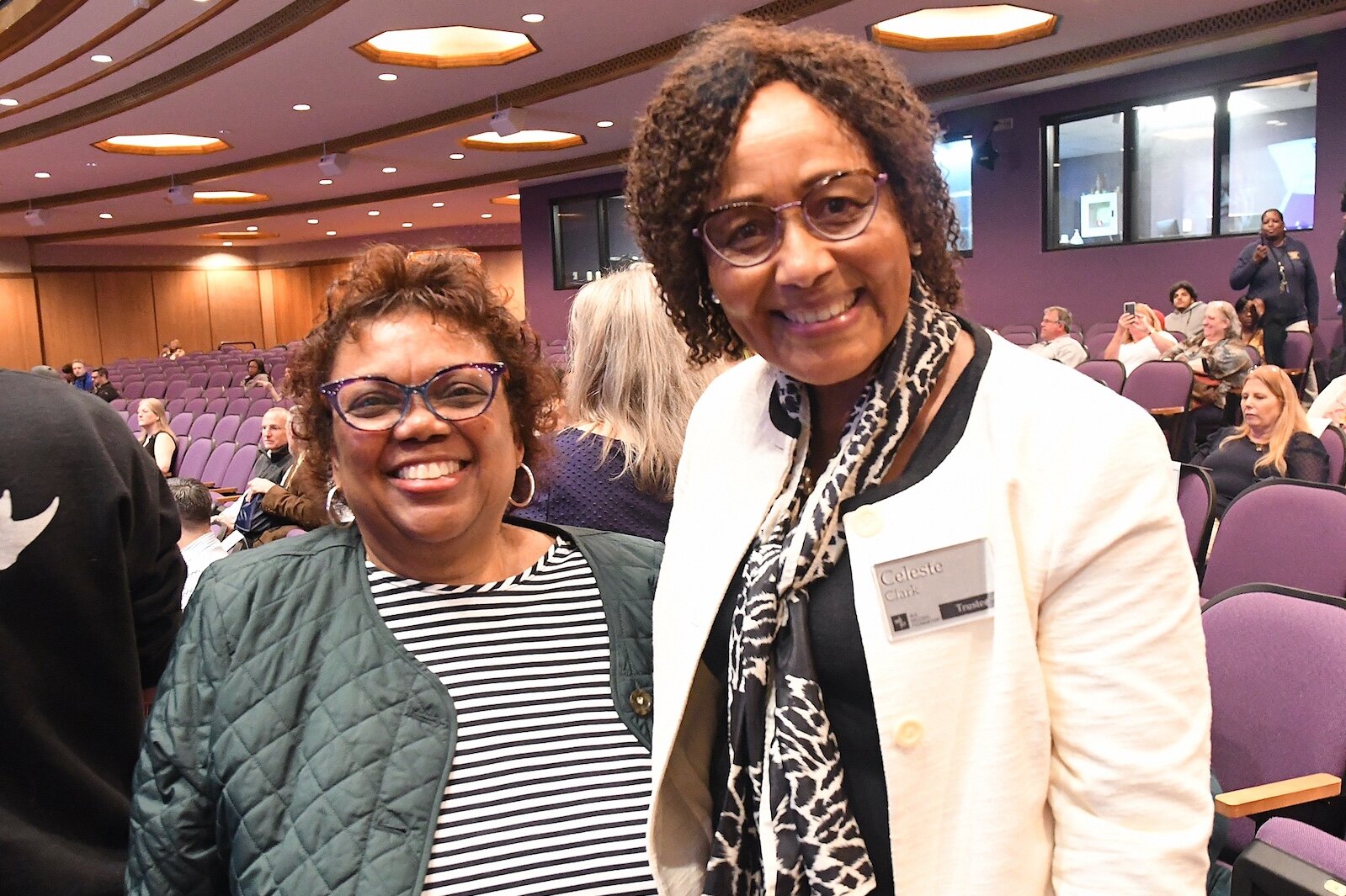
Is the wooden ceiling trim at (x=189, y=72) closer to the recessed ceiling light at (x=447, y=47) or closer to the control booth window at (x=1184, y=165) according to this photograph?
the recessed ceiling light at (x=447, y=47)

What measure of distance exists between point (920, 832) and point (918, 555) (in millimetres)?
264

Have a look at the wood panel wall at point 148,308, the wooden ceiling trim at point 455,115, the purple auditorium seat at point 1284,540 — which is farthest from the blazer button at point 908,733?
the wood panel wall at point 148,308

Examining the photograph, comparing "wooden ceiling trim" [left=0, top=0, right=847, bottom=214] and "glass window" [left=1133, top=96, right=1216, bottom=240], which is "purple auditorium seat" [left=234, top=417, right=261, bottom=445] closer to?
"wooden ceiling trim" [left=0, top=0, right=847, bottom=214]

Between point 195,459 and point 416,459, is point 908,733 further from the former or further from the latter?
point 195,459

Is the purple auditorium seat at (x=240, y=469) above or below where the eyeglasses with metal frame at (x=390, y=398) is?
below

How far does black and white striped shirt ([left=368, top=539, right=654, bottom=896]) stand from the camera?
4.03 ft

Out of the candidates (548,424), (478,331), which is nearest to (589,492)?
(548,424)

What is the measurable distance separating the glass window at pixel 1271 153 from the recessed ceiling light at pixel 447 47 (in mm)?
6569

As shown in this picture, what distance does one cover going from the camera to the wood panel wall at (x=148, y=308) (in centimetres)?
2230

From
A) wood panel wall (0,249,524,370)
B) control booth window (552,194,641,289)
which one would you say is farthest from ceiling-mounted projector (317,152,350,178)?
wood panel wall (0,249,524,370)

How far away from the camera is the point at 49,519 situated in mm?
1237

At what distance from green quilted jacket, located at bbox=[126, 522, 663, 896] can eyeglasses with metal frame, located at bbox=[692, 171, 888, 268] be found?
666 millimetres

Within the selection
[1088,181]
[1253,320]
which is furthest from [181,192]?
[1253,320]

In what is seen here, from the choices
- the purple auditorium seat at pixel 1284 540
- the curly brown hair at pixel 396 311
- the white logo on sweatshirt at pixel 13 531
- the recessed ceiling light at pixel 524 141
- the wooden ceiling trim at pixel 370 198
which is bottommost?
the purple auditorium seat at pixel 1284 540
